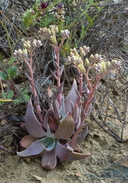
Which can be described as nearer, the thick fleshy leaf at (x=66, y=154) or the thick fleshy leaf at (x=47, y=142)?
the thick fleshy leaf at (x=66, y=154)

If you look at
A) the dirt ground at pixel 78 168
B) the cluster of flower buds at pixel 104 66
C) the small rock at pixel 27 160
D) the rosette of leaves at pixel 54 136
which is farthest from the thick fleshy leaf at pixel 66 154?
the cluster of flower buds at pixel 104 66

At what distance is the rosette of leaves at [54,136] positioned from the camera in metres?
1.32

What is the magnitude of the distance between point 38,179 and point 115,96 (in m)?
1.26

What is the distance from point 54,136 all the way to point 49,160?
0.53 feet

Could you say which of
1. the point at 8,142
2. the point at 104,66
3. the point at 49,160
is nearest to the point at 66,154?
the point at 49,160

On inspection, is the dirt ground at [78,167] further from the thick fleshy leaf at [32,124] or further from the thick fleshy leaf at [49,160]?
the thick fleshy leaf at [32,124]

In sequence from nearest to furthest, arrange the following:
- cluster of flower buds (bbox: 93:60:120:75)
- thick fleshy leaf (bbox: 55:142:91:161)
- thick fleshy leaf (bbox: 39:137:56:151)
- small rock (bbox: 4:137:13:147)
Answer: cluster of flower buds (bbox: 93:60:120:75) → thick fleshy leaf (bbox: 55:142:91:161) → thick fleshy leaf (bbox: 39:137:56:151) → small rock (bbox: 4:137:13:147)

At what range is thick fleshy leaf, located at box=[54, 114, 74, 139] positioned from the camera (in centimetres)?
127

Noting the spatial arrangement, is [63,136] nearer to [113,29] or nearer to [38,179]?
[38,179]

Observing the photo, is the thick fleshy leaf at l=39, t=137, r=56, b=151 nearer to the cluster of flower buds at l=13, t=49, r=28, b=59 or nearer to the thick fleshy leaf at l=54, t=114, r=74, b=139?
the thick fleshy leaf at l=54, t=114, r=74, b=139

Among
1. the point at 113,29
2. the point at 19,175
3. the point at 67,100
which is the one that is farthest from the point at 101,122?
the point at 113,29

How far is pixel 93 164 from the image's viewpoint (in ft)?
4.80

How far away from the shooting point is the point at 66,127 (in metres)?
1.30

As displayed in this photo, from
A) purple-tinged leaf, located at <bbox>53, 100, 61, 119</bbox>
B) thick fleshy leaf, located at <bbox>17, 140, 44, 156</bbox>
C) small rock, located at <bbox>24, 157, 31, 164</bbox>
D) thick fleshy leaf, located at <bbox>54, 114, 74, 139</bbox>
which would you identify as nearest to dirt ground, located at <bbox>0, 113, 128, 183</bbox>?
small rock, located at <bbox>24, 157, 31, 164</bbox>
